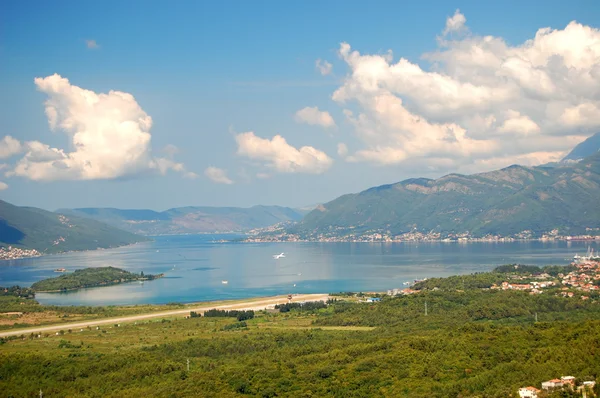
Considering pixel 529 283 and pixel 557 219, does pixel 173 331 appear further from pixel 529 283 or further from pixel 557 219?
pixel 557 219

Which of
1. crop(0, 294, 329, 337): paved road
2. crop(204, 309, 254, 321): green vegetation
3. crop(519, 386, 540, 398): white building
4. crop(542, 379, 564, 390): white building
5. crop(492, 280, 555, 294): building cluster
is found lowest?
crop(0, 294, 329, 337): paved road

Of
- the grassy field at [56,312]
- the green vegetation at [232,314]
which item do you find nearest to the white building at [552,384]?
the green vegetation at [232,314]

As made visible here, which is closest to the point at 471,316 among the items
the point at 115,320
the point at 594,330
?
the point at 594,330

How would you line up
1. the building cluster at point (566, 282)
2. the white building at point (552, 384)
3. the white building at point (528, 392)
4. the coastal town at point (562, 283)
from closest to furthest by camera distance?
the white building at point (528, 392) → the white building at point (552, 384) → the coastal town at point (562, 283) → the building cluster at point (566, 282)

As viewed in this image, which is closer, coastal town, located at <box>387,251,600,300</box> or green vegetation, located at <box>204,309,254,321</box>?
green vegetation, located at <box>204,309,254,321</box>

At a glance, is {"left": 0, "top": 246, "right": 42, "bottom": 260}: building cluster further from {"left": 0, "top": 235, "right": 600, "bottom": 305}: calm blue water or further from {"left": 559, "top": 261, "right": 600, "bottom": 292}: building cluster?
{"left": 559, "top": 261, "right": 600, "bottom": 292}: building cluster

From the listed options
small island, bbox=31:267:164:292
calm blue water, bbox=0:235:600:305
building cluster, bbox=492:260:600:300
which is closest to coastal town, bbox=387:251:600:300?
building cluster, bbox=492:260:600:300

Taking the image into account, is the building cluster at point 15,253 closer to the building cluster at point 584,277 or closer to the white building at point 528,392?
the building cluster at point 584,277
